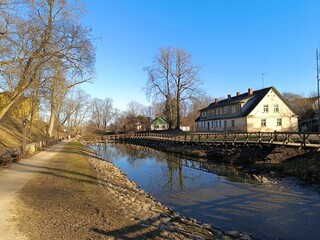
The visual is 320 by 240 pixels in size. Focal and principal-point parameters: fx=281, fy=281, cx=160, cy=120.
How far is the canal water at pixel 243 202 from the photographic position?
840cm

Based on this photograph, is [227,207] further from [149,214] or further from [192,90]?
[192,90]

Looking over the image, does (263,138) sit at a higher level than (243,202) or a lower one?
higher

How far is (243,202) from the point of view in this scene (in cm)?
1124

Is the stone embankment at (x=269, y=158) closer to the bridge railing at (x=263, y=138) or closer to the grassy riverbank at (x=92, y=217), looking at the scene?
the bridge railing at (x=263, y=138)

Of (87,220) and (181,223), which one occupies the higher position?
(87,220)

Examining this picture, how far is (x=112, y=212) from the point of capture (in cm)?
757

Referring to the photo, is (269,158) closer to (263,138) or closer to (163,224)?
(263,138)

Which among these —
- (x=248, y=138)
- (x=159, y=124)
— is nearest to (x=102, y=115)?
(x=159, y=124)

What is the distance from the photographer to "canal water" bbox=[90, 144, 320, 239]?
8.40m

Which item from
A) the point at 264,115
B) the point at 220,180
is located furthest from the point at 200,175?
the point at 264,115

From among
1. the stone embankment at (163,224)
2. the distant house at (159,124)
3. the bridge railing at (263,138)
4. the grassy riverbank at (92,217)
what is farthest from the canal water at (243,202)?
the distant house at (159,124)

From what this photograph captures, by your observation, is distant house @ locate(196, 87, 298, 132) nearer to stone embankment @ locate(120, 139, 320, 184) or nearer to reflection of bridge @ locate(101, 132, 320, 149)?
reflection of bridge @ locate(101, 132, 320, 149)

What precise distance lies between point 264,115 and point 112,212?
40.6 meters

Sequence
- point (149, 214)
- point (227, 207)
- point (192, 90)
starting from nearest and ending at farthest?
point (149, 214), point (227, 207), point (192, 90)
